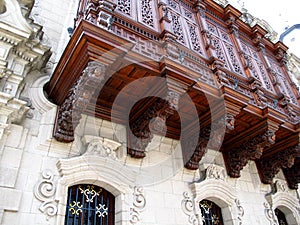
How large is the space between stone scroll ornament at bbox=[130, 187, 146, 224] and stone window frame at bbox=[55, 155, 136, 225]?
75 mm

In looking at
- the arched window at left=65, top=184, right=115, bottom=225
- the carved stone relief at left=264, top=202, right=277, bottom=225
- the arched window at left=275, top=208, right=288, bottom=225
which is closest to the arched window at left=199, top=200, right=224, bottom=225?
the carved stone relief at left=264, top=202, right=277, bottom=225

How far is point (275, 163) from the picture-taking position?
646 centimetres

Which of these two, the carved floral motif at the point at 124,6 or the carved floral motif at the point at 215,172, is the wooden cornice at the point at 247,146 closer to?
the carved floral motif at the point at 215,172

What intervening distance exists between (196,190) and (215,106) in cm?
168

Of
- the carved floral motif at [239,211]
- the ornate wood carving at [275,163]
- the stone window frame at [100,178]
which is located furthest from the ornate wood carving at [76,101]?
the ornate wood carving at [275,163]

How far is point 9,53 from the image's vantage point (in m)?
4.07

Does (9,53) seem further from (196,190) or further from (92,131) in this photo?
(196,190)

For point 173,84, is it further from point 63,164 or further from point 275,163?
point 275,163

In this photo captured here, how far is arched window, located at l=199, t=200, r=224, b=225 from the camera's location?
5293mm

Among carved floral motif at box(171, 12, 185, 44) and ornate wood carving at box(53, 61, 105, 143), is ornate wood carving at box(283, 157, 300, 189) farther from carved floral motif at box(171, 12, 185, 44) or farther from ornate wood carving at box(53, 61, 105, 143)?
ornate wood carving at box(53, 61, 105, 143)

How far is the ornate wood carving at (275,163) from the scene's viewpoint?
614 centimetres

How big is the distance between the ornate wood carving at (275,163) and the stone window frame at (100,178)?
3.82m

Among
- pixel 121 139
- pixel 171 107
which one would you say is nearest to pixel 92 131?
pixel 121 139

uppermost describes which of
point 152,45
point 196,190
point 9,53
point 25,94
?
point 152,45
